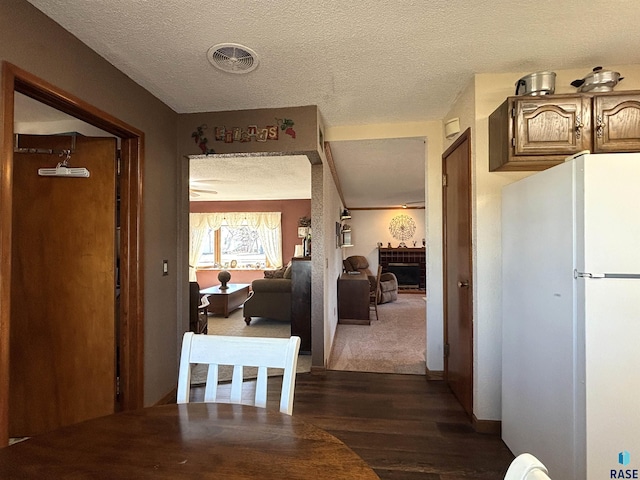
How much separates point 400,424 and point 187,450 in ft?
5.98

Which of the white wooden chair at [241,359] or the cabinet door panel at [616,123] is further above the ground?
the cabinet door panel at [616,123]

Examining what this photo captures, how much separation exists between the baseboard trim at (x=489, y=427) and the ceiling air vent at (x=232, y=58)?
2857 mm

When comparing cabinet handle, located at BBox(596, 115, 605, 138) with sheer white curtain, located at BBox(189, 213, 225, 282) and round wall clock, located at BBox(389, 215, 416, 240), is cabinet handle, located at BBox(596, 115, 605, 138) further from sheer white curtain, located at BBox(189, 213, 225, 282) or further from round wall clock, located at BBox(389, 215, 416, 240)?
sheer white curtain, located at BBox(189, 213, 225, 282)

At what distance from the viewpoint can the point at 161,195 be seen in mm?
2451

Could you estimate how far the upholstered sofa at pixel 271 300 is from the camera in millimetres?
4766


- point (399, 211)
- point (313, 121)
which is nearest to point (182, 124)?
point (313, 121)

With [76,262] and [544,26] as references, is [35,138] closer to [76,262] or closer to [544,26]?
[76,262]

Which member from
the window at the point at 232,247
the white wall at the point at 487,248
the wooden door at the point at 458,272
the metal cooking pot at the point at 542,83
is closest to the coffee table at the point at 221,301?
the window at the point at 232,247

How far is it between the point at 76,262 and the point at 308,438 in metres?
2.07

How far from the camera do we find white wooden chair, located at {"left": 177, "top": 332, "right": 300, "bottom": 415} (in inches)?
42.6

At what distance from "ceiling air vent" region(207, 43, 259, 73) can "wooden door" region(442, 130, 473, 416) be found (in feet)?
5.31

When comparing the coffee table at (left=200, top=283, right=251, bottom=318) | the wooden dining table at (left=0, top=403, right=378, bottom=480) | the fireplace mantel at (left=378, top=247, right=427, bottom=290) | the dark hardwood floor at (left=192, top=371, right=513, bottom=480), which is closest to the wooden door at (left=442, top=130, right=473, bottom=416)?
the dark hardwood floor at (left=192, top=371, right=513, bottom=480)

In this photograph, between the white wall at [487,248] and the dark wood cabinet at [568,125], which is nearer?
the dark wood cabinet at [568,125]

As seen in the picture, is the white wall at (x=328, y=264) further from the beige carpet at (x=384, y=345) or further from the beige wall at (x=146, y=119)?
the beige wall at (x=146, y=119)
